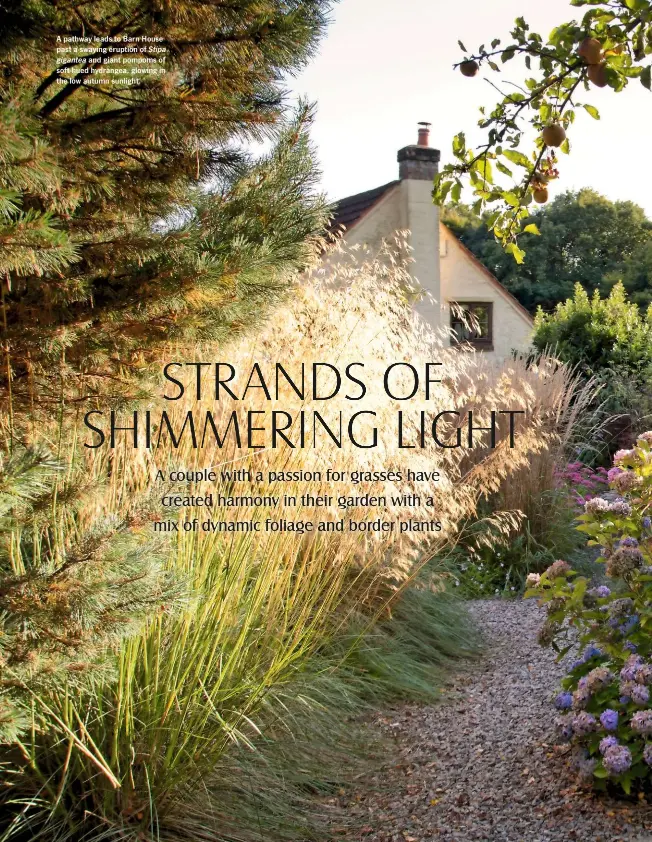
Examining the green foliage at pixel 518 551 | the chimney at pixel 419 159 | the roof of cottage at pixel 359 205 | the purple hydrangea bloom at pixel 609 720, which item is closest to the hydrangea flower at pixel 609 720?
the purple hydrangea bloom at pixel 609 720

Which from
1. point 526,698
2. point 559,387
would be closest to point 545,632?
point 526,698

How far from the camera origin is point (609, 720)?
7.97ft

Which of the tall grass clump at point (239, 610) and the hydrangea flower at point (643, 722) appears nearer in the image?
the tall grass clump at point (239, 610)

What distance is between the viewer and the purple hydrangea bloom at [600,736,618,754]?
7.80 ft

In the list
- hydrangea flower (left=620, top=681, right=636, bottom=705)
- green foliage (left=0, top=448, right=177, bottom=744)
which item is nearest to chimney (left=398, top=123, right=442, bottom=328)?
hydrangea flower (left=620, top=681, right=636, bottom=705)

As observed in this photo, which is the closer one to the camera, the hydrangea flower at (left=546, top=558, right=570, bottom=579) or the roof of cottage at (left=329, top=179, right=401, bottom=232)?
the hydrangea flower at (left=546, top=558, right=570, bottom=579)

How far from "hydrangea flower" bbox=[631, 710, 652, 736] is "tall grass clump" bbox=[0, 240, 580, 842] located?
1.09 metres

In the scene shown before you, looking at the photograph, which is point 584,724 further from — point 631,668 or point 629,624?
point 629,624

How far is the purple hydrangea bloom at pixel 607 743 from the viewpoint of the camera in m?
2.38

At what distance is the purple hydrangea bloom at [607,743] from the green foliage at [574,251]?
Answer: 80.6 ft

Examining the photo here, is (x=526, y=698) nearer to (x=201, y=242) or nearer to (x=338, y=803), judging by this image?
(x=338, y=803)

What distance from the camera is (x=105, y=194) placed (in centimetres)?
281

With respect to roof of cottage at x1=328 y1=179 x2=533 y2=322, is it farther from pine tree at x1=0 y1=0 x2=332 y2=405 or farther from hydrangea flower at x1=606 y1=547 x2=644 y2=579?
hydrangea flower at x1=606 y1=547 x2=644 y2=579

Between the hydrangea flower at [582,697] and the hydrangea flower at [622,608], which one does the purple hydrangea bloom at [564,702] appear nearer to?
the hydrangea flower at [582,697]
